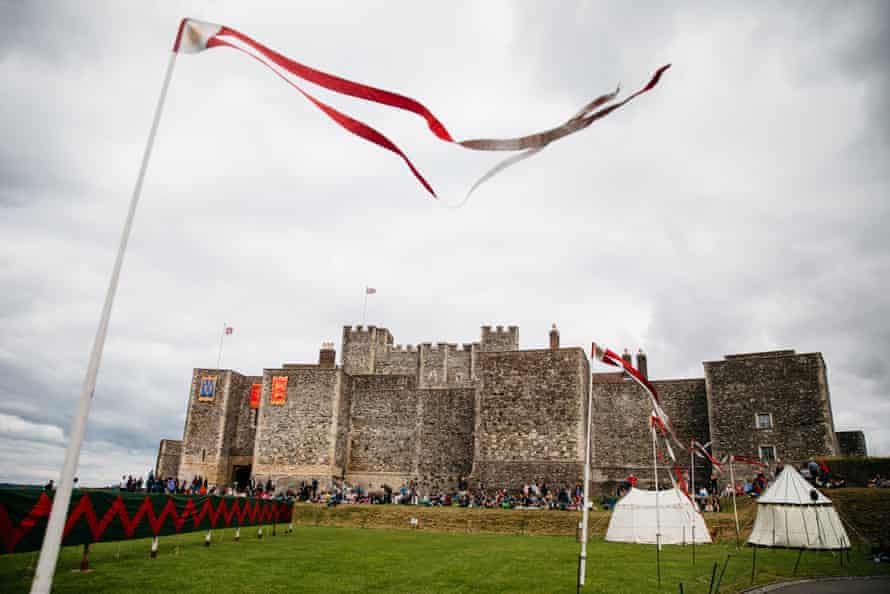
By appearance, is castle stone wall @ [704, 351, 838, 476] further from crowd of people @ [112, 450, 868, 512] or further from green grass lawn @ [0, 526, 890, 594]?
green grass lawn @ [0, 526, 890, 594]

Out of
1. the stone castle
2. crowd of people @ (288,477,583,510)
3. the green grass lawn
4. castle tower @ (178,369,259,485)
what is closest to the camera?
the green grass lawn

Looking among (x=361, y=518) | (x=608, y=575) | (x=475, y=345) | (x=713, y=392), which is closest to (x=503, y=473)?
(x=361, y=518)

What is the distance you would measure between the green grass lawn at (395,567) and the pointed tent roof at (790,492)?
142cm

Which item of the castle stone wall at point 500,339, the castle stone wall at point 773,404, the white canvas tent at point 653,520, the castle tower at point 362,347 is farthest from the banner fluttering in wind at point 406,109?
the castle tower at point 362,347

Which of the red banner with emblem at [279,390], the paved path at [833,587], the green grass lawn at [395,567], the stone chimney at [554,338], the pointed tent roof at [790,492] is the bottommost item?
the green grass lawn at [395,567]

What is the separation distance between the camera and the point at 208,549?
1616 centimetres

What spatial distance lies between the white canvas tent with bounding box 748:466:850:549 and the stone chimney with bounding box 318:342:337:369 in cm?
2928

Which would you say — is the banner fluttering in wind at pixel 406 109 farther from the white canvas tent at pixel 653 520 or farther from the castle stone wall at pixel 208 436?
the castle stone wall at pixel 208 436

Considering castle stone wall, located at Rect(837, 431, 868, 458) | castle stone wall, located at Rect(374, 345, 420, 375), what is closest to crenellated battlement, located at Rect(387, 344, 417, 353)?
castle stone wall, located at Rect(374, 345, 420, 375)

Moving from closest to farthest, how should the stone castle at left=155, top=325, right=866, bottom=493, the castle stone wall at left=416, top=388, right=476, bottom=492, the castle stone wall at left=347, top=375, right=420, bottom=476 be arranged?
the stone castle at left=155, top=325, right=866, bottom=493
the castle stone wall at left=416, top=388, right=476, bottom=492
the castle stone wall at left=347, top=375, right=420, bottom=476

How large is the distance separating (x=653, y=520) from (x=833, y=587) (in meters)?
10.8

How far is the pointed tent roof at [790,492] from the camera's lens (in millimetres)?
17205

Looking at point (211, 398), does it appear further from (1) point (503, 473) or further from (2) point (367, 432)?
(1) point (503, 473)

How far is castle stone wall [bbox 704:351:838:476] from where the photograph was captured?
3131 cm
